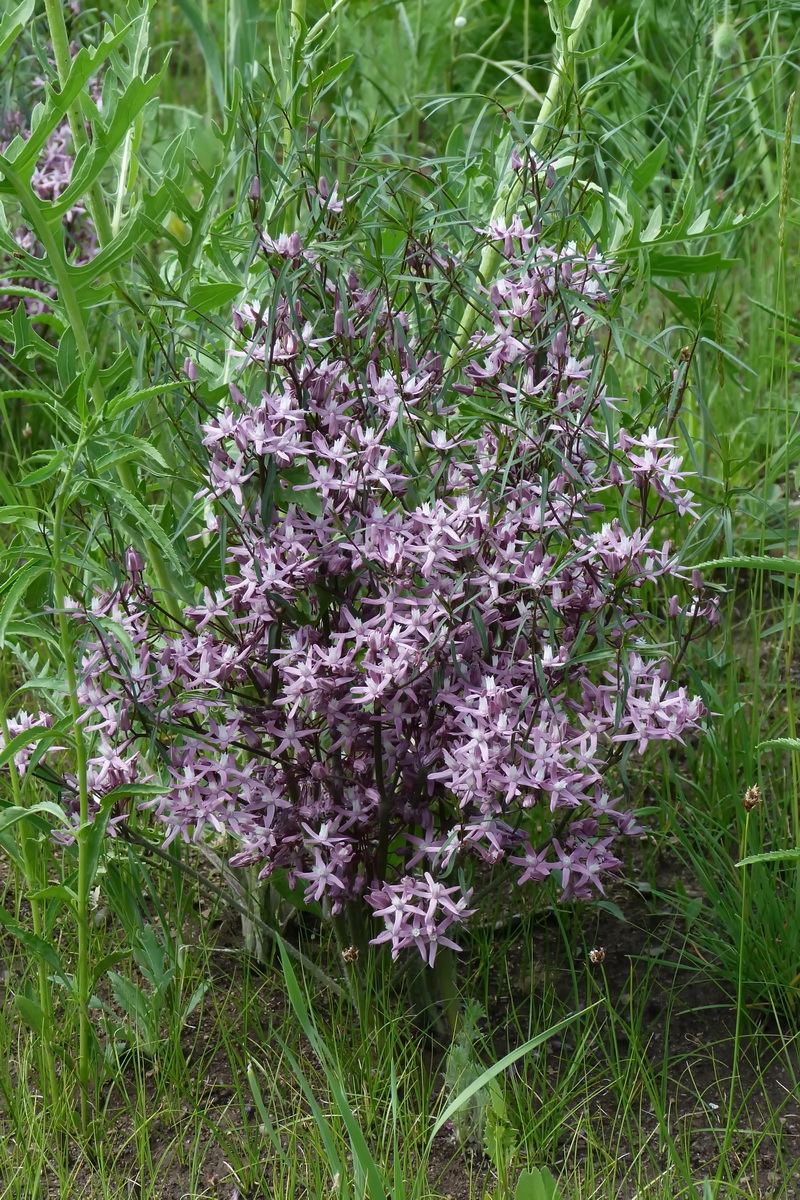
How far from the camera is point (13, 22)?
171 cm

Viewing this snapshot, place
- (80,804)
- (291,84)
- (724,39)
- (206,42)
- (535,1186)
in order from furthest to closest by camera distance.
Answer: (206,42), (724,39), (291,84), (80,804), (535,1186)

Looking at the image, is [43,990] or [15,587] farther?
[43,990]

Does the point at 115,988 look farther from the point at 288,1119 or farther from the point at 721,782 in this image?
the point at 721,782

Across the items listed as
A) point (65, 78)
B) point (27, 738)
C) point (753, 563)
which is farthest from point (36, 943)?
point (65, 78)

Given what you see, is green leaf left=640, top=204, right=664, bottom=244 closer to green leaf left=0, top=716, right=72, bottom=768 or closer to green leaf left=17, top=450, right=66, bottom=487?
green leaf left=17, top=450, right=66, bottom=487

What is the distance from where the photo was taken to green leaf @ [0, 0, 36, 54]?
168cm

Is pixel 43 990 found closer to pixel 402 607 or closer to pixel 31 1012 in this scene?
pixel 31 1012

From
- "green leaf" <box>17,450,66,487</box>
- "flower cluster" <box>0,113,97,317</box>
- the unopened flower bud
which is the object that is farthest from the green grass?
"flower cluster" <box>0,113,97,317</box>

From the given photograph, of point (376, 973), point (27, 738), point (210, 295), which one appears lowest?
point (376, 973)

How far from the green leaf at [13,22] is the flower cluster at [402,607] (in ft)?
1.32

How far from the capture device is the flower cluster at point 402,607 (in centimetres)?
171

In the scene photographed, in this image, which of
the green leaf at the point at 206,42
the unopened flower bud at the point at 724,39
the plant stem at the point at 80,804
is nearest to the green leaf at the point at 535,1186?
the plant stem at the point at 80,804

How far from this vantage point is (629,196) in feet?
6.11

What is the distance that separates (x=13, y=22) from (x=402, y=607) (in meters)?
0.90
